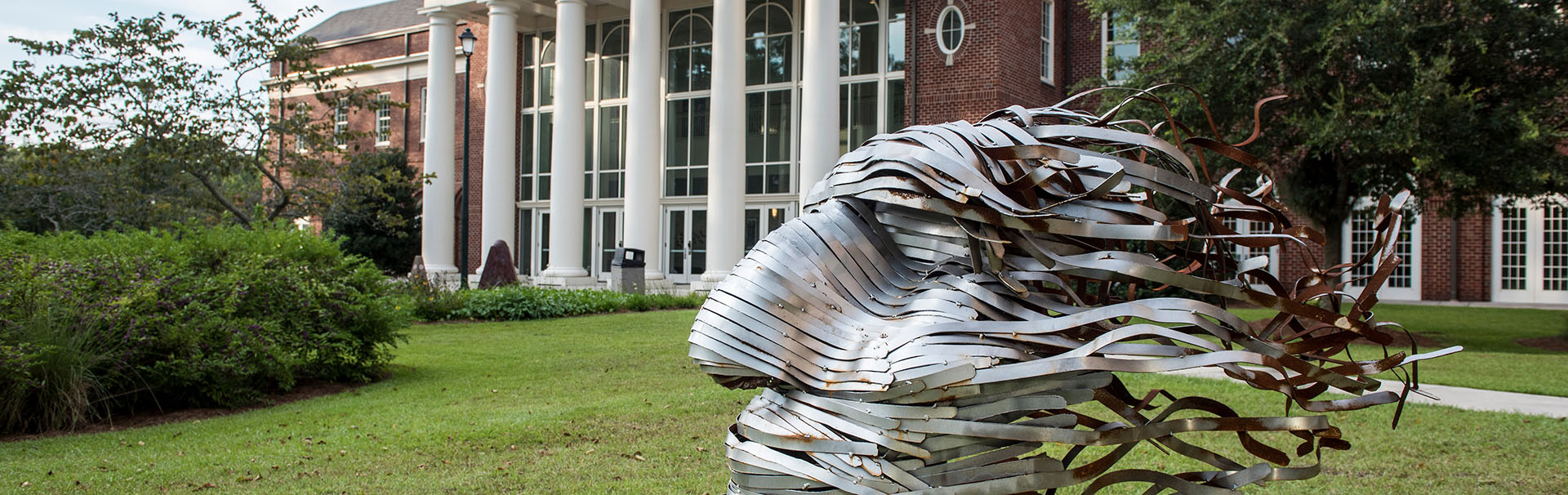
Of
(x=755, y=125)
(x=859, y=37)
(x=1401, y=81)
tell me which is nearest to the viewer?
(x=1401, y=81)

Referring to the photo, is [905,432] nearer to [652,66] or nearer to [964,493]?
[964,493]

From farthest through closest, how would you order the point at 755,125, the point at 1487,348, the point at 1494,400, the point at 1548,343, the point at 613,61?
the point at 613,61 → the point at 755,125 → the point at 1548,343 → the point at 1487,348 → the point at 1494,400

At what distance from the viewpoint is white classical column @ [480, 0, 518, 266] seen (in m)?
27.2

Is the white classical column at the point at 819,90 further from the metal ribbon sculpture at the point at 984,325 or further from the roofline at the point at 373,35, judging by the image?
the roofline at the point at 373,35

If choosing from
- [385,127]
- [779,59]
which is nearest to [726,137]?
[779,59]

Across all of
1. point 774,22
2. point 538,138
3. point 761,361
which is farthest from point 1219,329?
point 538,138

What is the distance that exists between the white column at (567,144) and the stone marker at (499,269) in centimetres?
260

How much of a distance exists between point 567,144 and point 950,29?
9717 mm

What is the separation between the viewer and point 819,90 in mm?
23109

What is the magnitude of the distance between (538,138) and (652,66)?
837 cm

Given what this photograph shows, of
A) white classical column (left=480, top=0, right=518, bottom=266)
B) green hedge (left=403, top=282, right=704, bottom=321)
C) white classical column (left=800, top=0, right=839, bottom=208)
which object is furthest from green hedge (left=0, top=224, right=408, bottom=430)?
white classical column (left=480, top=0, right=518, bottom=266)

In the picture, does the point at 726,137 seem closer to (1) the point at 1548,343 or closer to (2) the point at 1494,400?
(1) the point at 1548,343

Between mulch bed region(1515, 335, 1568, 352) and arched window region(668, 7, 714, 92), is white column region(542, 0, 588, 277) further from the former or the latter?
mulch bed region(1515, 335, 1568, 352)

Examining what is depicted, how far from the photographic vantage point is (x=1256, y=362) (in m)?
2.03
